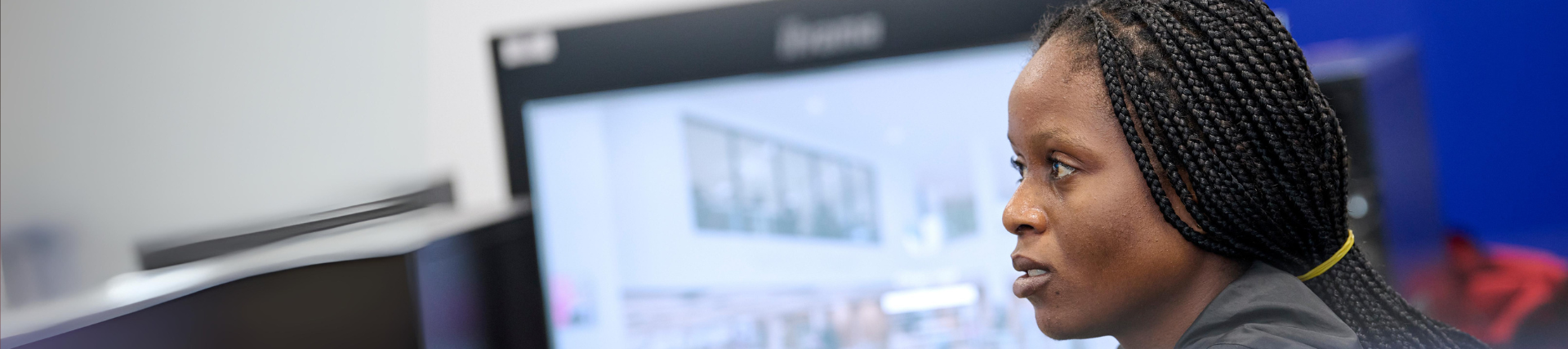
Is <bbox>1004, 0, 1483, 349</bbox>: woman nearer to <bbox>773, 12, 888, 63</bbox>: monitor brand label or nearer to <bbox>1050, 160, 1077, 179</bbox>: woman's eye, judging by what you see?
<bbox>1050, 160, 1077, 179</bbox>: woman's eye

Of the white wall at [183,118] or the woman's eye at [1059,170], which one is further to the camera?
the white wall at [183,118]

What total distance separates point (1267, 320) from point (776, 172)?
3.51 feet

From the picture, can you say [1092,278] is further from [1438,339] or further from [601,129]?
[601,129]

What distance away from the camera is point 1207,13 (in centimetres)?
58

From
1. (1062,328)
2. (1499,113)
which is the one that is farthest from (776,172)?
(1499,113)

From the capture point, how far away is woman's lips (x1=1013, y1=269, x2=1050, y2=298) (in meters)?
0.60

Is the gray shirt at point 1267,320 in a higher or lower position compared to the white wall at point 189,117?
lower

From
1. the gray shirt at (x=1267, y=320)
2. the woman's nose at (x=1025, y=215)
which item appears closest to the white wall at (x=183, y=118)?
the woman's nose at (x=1025, y=215)

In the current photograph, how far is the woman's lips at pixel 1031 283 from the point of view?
1.97ft

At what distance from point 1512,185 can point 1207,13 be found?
1.03m

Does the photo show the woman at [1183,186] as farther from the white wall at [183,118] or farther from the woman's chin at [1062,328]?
the white wall at [183,118]

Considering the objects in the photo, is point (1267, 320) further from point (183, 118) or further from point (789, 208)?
point (183, 118)

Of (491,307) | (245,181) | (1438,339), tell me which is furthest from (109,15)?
(1438,339)

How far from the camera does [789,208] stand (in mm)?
1548
